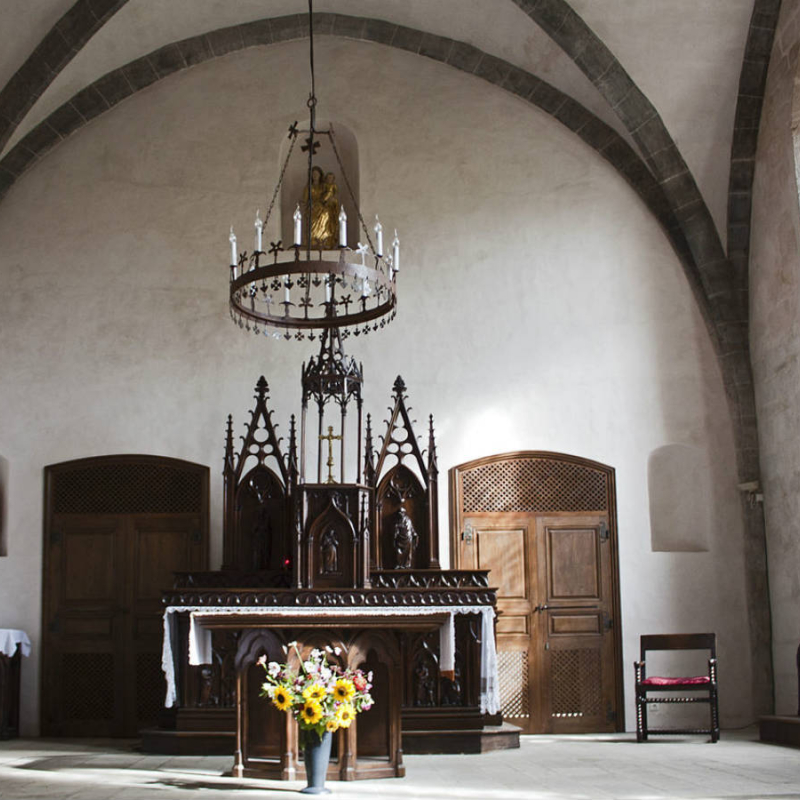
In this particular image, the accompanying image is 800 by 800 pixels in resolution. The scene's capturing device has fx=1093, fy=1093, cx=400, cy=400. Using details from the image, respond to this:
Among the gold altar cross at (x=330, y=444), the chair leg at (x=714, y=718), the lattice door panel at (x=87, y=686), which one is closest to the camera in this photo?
the chair leg at (x=714, y=718)

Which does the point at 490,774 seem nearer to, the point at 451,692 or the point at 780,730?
the point at 451,692

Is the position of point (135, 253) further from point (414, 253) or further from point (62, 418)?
point (414, 253)

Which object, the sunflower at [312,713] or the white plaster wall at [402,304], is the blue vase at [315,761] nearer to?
the sunflower at [312,713]

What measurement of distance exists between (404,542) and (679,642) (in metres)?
2.63

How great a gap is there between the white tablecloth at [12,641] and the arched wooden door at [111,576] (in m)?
0.20

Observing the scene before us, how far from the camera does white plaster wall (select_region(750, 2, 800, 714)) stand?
9953mm

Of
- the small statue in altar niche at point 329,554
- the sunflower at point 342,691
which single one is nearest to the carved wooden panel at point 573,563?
the small statue in altar niche at point 329,554

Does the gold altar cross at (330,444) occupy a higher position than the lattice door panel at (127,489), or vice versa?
the gold altar cross at (330,444)

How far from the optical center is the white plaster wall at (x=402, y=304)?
10578mm

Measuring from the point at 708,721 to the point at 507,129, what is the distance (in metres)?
6.23

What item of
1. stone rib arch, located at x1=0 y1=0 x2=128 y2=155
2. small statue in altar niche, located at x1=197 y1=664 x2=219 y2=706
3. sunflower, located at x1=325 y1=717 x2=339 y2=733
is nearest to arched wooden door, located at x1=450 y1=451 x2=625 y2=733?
small statue in altar niche, located at x1=197 y1=664 x2=219 y2=706

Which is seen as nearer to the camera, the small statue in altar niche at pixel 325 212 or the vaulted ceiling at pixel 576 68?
the vaulted ceiling at pixel 576 68

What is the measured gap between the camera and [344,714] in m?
6.46

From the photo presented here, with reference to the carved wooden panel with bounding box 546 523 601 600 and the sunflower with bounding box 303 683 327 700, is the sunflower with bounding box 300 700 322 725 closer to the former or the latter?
the sunflower with bounding box 303 683 327 700
